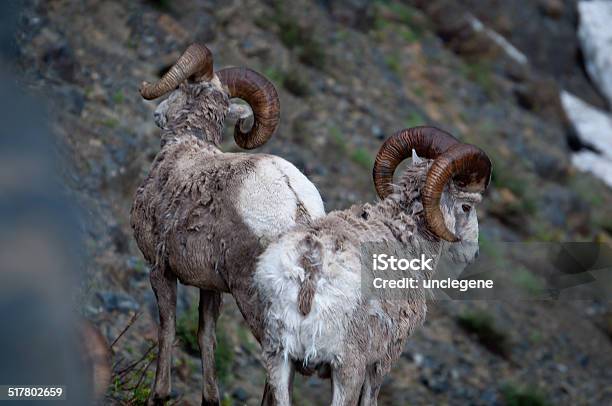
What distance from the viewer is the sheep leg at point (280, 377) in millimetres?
6234

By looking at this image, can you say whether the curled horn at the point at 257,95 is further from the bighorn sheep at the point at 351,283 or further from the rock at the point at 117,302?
the rock at the point at 117,302

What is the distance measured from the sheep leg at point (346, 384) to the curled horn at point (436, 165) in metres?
1.26

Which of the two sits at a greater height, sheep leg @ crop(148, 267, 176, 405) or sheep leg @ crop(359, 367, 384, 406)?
sheep leg @ crop(359, 367, 384, 406)

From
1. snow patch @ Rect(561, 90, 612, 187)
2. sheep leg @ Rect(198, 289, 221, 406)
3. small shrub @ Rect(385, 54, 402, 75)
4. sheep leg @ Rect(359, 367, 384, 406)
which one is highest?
sheep leg @ Rect(359, 367, 384, 406)

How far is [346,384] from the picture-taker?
6.16m

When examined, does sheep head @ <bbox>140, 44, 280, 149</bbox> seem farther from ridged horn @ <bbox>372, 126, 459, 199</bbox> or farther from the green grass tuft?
the green grass tuft

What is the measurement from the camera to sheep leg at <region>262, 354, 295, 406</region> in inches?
245

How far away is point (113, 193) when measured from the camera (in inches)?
466

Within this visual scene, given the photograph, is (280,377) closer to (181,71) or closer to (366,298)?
(366,298)

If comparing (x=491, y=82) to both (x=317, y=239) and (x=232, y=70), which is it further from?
(x=317, y=239)

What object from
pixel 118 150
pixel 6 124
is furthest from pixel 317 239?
pixel 118 150

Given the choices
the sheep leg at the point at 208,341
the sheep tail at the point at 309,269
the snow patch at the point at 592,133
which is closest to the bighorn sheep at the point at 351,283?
the sheep tail at the point at 309,269

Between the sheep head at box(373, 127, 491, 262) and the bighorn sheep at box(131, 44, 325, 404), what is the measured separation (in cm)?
79

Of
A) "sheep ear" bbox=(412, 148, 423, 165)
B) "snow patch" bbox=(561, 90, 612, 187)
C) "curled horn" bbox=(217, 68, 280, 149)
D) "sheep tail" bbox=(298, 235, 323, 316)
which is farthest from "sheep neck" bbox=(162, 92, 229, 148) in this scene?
"snow patch" bbox=(561, 90, 612, 187)
